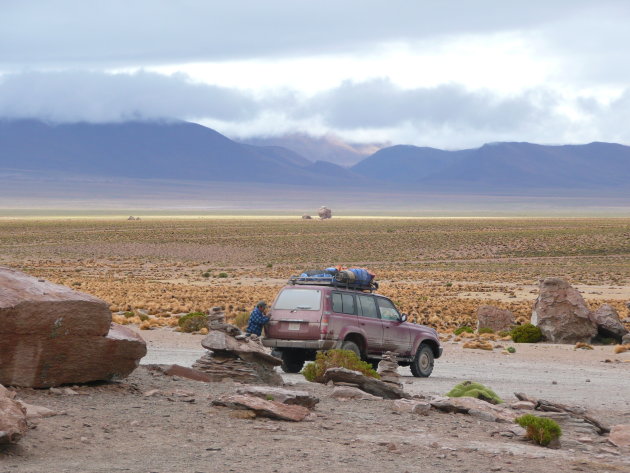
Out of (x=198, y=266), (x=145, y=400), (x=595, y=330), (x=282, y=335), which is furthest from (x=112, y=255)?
(x=145, y=400)

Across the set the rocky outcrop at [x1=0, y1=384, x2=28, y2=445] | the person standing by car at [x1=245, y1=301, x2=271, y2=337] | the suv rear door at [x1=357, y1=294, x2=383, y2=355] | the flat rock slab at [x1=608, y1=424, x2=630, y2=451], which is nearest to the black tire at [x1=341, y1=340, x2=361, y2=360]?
the suv rear door at [x1=357, y1=294, x2=383, y2=355]

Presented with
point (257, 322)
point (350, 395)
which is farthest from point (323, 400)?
point (257, 322)

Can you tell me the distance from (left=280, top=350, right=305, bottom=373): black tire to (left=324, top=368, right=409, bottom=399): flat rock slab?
3.37 m

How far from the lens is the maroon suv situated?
742 inches

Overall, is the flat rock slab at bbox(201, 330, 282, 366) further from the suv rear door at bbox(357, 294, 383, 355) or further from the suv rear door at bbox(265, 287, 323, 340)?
the suv rear door at bbox(357, 294, 383, 355)

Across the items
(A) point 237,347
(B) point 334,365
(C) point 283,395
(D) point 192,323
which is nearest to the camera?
(C) point 283,395

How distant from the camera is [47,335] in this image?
13023 mm

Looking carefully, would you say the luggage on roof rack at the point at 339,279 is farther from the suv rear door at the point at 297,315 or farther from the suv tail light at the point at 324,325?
the suv tail light at the point at 324,325

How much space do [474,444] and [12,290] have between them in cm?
578

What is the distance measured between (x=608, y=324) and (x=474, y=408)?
16.1 meters

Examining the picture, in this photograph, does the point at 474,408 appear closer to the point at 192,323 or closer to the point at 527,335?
the point at 527,335

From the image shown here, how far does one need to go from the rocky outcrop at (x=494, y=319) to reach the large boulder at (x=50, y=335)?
19603mm

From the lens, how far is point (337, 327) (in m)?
18.9

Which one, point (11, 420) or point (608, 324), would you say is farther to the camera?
point (608, 324)
